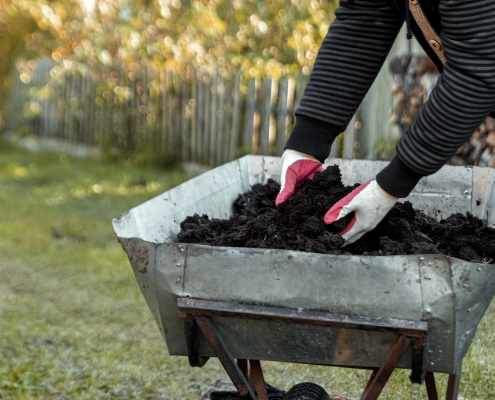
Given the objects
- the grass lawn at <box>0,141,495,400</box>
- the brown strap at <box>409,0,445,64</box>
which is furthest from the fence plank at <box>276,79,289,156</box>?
the brown strap at <box>409,0,445,64</box>

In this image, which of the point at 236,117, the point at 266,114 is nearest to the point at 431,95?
the point at 266,114

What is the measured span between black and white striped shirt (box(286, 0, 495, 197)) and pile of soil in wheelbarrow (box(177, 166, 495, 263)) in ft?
0.52

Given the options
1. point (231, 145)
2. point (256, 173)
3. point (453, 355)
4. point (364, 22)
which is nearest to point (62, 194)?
point (231, 145)

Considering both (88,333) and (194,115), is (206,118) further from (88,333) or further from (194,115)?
(88,333)

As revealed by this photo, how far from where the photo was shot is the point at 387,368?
1308mm

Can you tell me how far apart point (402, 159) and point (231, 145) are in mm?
4799

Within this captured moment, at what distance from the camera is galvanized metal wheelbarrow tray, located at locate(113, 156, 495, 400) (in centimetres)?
120

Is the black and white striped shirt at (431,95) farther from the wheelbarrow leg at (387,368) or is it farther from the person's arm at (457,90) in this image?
the wheelbarrow leg at (387,368)

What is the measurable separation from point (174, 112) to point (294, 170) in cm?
526

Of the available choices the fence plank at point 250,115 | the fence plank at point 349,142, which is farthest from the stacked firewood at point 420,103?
the fence plank at point 250,115

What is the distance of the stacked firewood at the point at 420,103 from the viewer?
3553 mm

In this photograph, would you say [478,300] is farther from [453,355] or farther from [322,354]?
[322,354]

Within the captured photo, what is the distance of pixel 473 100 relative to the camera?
4.06ft

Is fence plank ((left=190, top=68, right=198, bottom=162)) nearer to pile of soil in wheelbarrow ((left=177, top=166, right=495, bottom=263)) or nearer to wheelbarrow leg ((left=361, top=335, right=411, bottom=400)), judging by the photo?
pile of soil in wheelbarrow ((left=177, top=166, right=495, bottom=263))
